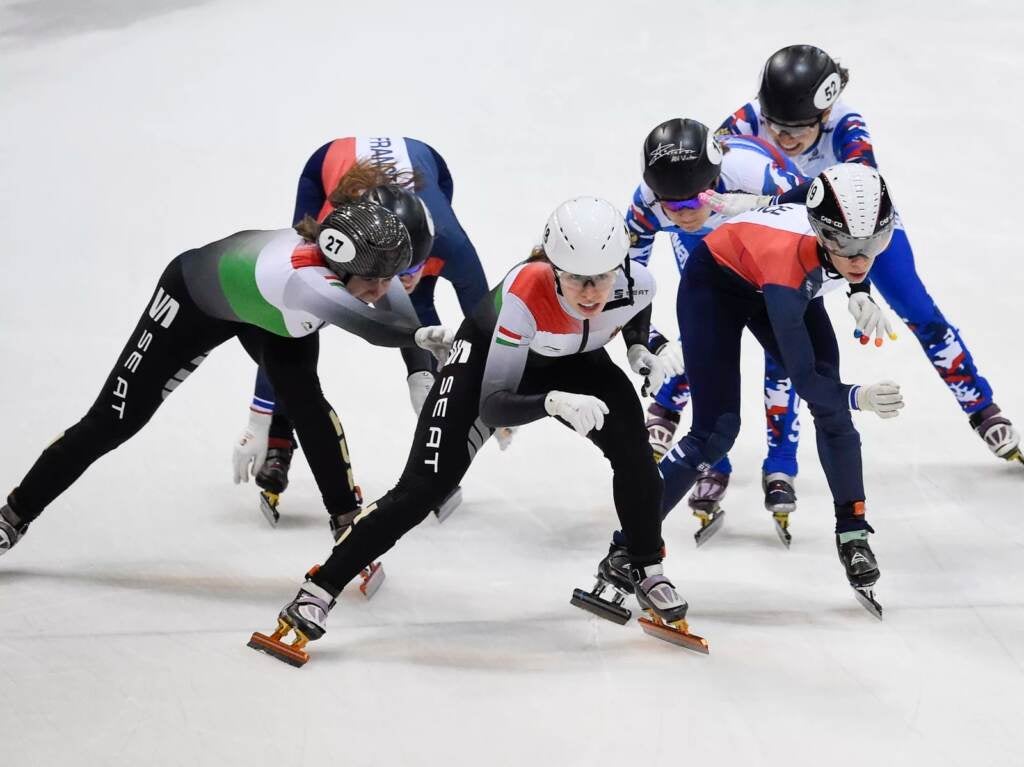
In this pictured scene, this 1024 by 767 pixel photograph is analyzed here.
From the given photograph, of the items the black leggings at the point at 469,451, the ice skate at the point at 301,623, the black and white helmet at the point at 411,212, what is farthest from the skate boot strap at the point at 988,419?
the ice skate at the point at 301,623

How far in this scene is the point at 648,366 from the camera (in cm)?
485

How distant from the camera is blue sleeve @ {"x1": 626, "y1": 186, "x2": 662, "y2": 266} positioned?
19.2 ft

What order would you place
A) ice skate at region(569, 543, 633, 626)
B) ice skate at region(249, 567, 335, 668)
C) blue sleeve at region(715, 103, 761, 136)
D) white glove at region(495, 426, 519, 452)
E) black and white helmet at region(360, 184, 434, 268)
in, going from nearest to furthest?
ice skate at region(249, 567, 335, 668), black and white helmet at region(360, 184, 434, 268), ice skate at region(569, 543, 633, 626), white glove at region(495, 426, 519, 452), blue sleeve at region(715, 103, 761, 136)

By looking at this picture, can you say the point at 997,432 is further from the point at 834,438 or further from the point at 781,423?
the point at 834,438

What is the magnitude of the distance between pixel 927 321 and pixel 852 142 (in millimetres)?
862

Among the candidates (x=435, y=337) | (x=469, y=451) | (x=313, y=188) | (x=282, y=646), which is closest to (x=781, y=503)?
(x=469, y=451)

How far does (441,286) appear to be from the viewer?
892 cm

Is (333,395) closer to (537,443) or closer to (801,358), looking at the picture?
(537,443)

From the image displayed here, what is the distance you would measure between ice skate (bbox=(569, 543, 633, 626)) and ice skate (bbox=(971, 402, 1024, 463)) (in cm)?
213

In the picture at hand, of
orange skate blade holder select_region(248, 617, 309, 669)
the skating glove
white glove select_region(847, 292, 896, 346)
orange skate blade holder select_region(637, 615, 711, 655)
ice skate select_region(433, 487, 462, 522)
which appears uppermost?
white glove select_region(847, 292, 896, 346)

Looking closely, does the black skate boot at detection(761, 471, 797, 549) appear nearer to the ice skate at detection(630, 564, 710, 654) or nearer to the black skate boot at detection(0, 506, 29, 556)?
the ice skate at detection(630, 564, 710, 654)

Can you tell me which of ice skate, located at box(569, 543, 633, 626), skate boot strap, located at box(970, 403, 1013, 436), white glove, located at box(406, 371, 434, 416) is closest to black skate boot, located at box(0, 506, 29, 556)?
white glove, located at box(406, 371, 434, 416)

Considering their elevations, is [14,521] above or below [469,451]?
below

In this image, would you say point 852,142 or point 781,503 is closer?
point 781,503
